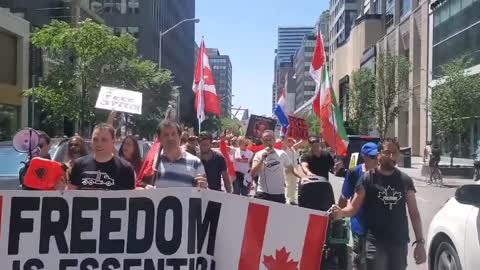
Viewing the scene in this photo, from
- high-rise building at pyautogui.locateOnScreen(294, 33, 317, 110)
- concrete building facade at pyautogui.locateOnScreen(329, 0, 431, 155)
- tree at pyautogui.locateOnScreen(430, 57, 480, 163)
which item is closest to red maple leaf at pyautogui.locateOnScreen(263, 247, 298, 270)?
tree at pyautogui.locateOnScreen(430, 57, 480, 163)

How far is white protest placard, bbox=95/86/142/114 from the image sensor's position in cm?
1287

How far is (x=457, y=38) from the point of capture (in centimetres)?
4534

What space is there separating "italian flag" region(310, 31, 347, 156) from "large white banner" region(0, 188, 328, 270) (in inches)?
203

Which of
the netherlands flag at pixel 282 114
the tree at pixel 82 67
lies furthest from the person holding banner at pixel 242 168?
the tree at pixel 82 67

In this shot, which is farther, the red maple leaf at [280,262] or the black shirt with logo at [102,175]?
the black shirt with logo at [102,175]

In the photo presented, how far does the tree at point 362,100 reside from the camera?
180 feet

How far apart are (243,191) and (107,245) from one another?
8684 millimetres

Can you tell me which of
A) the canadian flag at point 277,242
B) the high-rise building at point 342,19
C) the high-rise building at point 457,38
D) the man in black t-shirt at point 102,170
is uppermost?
the high-rise building at point 342,19

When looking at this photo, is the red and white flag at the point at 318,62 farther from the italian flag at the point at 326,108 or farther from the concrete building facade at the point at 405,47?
the concrete building facade at the point at 405,47

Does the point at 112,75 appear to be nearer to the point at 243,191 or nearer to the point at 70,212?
the point at 243,191

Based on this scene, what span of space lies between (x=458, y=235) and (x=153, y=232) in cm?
287

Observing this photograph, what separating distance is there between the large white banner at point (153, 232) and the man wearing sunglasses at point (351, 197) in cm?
97

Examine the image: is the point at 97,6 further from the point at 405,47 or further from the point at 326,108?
the point at 326,108

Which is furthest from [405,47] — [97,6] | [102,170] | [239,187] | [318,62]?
[102,170]
